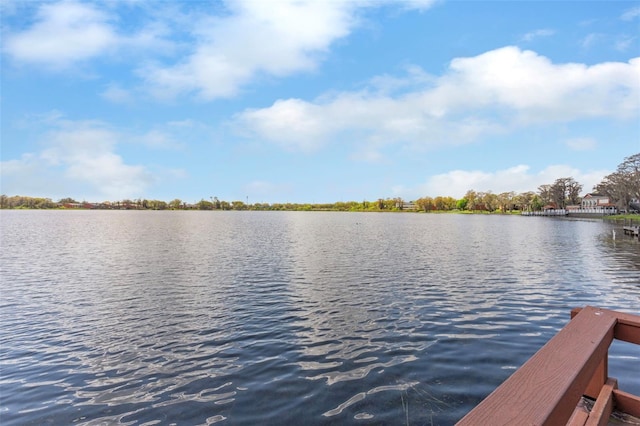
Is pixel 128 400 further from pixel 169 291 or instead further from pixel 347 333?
pixel 169 291

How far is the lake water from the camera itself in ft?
25.4

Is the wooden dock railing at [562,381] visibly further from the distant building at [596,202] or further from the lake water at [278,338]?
the distant building at [596,202]

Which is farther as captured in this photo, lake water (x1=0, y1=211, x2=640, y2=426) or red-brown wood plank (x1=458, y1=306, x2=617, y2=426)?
lake water (x1=0, y1=211, x2=640, y2=426)

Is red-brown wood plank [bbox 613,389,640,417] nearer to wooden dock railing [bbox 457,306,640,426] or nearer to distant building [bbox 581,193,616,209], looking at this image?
wooden dock railing [bbox 457,306,640,426]

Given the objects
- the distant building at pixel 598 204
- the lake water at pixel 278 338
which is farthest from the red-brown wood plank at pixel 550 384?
the distant building at pixel 598 204

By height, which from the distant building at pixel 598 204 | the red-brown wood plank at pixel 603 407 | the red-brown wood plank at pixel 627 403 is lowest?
the red-brown wood plank at pixel 627 403

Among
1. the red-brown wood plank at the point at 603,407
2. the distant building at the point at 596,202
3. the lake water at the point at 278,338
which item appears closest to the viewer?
the red-brown wood plank at the point at 603,407

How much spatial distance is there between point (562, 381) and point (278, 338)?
10247 millimetres

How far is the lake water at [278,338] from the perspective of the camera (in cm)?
775

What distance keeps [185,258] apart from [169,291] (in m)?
12.0

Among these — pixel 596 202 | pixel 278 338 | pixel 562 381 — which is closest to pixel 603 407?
pixel 562 381

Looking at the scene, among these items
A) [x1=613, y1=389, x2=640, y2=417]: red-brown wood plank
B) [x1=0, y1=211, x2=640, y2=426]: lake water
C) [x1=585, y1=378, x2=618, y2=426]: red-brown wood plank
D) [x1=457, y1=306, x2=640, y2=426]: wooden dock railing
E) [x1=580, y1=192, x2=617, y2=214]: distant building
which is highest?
[x1=580, y1=192, x2=617, y2=214]: distant building

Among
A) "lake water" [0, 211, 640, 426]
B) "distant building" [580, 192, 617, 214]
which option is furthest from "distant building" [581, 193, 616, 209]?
"lake water" [0, 211, 640, 426]

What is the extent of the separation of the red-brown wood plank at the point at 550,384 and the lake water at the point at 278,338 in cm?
492
